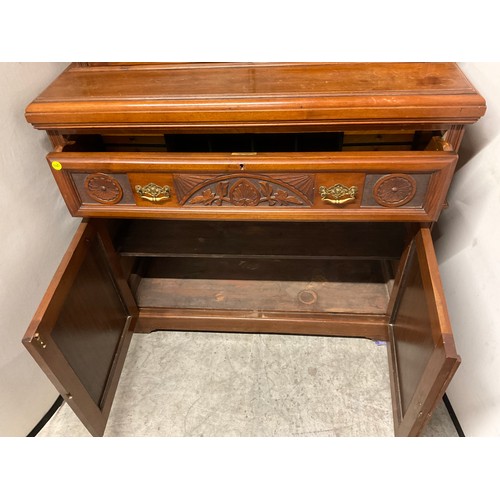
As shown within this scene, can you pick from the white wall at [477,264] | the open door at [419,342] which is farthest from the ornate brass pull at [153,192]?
the white wall at [477,264]

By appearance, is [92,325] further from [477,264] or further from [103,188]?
[477,264]

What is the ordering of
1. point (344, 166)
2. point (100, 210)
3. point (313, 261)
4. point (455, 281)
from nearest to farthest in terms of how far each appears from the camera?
1. point (344, 166)
2. point (100, 210)
3. point (455, 281)
4. point (313, 261)

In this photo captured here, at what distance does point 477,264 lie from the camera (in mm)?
A: 836

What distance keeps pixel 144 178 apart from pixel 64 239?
0.34 metres

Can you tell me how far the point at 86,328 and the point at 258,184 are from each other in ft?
1.49

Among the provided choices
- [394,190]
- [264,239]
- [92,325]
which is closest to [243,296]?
[264,239]

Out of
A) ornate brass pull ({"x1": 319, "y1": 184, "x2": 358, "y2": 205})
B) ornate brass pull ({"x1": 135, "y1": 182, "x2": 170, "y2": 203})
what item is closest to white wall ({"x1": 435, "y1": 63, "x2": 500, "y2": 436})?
ornate brass pull ({"x1": 319, "y1": 184, "x2": 358, "y2": 205})

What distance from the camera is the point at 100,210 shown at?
0.79m

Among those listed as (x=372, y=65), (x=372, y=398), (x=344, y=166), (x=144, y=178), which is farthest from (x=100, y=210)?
(x=372, y=398)

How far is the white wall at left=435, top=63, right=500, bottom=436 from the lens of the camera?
772 mm

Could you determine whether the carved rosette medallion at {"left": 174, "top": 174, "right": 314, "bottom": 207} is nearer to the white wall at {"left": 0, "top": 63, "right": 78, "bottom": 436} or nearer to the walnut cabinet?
the walnut cabinet

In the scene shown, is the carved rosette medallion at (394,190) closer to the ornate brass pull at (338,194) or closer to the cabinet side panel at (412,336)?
the ornate brass pull at (338,194)

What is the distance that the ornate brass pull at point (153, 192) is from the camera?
2.43 feet

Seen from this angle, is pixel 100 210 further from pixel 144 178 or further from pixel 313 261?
pixel 313 261
